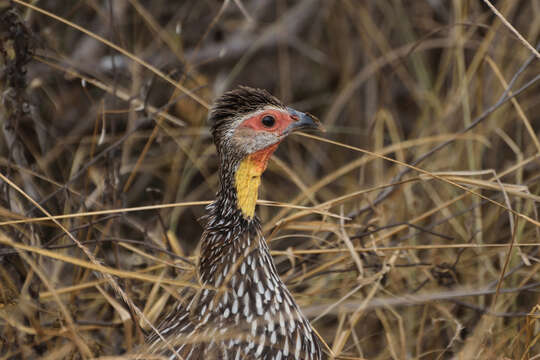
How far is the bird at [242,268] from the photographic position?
1951 mm

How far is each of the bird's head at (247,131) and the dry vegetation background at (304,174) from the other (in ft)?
0.71

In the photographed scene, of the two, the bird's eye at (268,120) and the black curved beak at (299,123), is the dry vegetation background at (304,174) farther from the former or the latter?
the bird's eye at (268,120)

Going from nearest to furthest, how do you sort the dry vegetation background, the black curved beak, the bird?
the bird < the black curved beak < the dry vegetation background

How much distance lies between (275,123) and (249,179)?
7.5 inches

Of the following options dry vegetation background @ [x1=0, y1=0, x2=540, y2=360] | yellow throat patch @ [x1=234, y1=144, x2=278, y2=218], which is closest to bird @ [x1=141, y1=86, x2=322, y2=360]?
yellow throat patch @ [x1=234, y1=144, x2=278, y2=218]

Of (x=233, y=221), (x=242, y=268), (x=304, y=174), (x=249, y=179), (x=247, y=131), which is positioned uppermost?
(x=247, y=131)

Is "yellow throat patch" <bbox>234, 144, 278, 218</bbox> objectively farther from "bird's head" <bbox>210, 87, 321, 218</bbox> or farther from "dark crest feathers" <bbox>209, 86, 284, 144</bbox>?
"dark crest feathers" <bbox>209, 86, 284, 144</bbox>

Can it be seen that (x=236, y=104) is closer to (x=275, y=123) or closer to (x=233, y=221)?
(x=275, y=123)

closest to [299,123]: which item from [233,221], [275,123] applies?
[275,123]

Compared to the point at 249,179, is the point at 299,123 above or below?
above

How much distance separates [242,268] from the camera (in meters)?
2.03

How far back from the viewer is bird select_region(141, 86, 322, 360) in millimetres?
1951

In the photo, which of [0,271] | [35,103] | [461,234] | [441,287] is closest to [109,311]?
[0,271]

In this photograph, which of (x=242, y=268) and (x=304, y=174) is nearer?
(x=242, y=268)
